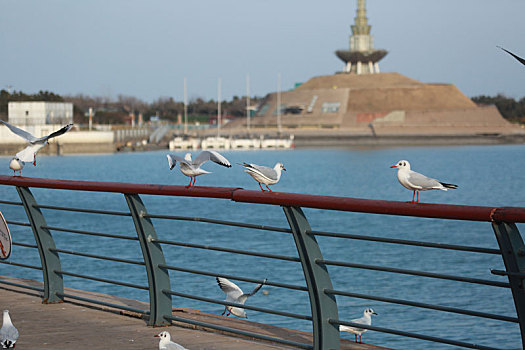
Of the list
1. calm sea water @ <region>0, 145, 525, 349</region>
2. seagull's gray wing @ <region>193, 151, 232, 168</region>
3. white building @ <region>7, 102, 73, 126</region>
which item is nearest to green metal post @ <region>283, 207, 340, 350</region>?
seagull's gray wing @ <region>193, 151, 232, 168</region>

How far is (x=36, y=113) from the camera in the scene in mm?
92375

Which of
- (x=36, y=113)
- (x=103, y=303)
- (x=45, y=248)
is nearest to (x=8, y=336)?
(x=103, y=303)

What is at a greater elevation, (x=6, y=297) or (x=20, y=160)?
(x=20, y=160)

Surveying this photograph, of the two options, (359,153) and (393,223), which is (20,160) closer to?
(393,223)

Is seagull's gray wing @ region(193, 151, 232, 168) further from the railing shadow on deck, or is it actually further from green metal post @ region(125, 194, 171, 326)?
green metal post @ region(125, 194, 171, 326)

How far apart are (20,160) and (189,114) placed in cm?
18204

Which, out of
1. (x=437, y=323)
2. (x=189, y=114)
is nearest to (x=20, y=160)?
(x=437, y=323)

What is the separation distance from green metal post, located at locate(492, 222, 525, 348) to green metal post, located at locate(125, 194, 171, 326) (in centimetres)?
253

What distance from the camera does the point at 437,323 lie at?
1512 centimetres

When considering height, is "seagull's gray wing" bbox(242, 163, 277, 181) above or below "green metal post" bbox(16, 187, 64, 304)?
above

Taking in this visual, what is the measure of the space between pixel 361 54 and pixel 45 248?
150 meters

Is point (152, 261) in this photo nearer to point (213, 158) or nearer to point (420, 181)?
point (213, 158)

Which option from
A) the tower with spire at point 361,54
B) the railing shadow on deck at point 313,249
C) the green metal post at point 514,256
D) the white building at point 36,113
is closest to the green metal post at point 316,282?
the railing shadow on deck at point 313,249

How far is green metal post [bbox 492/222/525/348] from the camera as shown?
12.0 ft
